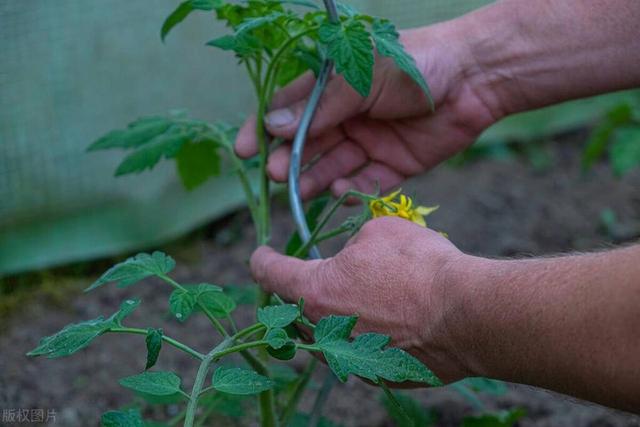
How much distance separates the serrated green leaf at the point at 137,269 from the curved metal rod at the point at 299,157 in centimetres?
23

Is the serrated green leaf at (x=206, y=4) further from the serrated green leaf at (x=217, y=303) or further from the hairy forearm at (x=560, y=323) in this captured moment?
the hairy forearm at (x=560, y=323)

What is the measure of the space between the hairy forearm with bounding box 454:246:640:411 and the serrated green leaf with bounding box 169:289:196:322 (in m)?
0.33

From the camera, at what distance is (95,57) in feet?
7.63

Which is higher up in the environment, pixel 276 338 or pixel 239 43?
pixel 239 43

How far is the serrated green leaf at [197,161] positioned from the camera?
1.69 m

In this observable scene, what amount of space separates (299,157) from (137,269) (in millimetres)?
353

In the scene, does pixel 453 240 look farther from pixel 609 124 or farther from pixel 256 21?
pixel 256 21

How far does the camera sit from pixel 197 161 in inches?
67.0

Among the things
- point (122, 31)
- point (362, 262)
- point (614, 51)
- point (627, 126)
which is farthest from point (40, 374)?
point (627, 126)

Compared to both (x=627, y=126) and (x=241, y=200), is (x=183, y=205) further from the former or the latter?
(x=627, y=126)

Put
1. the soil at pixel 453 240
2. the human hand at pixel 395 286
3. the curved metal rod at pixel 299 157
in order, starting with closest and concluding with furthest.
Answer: the human hand at pixel 395 286 → the curved metal rod at pixel 299 157 → the soil at pixel 453 240

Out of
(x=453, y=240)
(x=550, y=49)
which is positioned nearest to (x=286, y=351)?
(x=550, y=49)

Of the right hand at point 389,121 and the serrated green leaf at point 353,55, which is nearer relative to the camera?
the serrated green leaf at point 353,55

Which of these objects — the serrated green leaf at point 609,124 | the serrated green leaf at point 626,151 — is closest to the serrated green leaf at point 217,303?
the serrated green leaf at point 626,151
